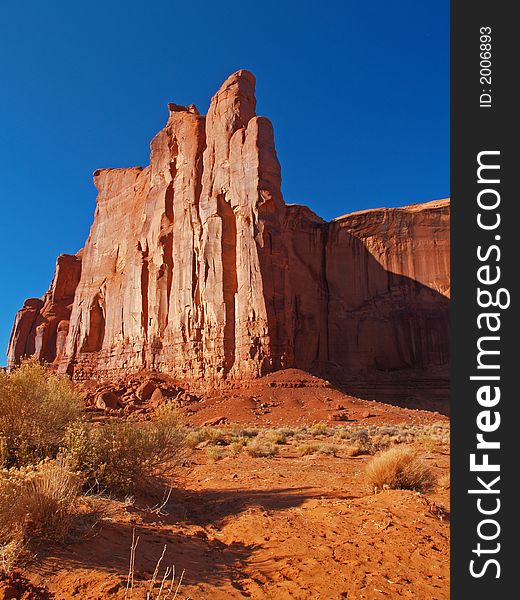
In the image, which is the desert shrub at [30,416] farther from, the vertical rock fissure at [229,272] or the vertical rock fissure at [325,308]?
the vertical rock fissure at [325,308]

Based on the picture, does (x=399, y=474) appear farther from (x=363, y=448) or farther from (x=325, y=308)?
(x=325, y=308)

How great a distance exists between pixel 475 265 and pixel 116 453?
577 centimetres

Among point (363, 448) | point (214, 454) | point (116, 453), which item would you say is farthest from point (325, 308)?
point (116, 453)

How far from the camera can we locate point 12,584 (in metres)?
3.18

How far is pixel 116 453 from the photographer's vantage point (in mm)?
6598

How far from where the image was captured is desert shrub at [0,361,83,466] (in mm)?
6707

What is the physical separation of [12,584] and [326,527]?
3.57 meters

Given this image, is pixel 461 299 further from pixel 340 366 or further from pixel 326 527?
pixel 340 366

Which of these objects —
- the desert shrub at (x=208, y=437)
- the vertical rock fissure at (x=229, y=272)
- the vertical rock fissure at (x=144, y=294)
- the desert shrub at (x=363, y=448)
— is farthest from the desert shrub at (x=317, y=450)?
the vertical rock fissure at (x=144, y=294)

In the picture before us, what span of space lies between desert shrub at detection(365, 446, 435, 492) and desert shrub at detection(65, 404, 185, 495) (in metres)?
3.74

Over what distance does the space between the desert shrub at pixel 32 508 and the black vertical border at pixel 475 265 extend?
3.32 m

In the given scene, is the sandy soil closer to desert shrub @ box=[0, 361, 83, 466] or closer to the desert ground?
the desert ground

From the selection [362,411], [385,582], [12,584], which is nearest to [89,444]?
[12,584]

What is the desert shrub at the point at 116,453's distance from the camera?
20.1 ft
